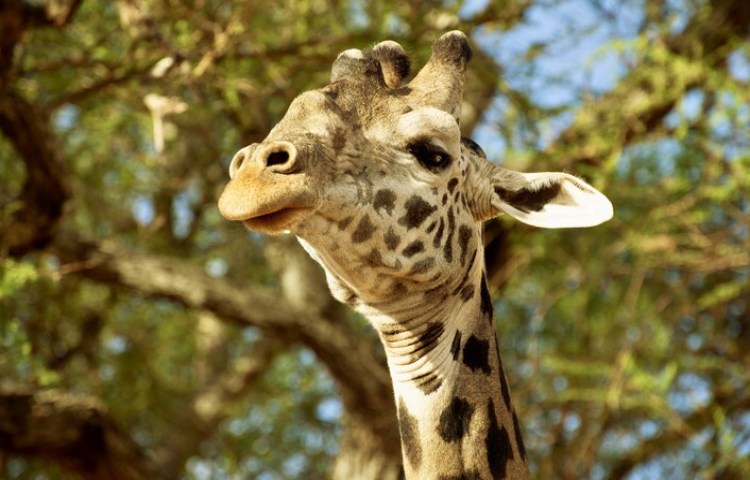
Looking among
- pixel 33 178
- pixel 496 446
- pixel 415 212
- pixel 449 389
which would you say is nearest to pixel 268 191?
pixel 415 212

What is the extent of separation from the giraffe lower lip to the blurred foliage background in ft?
8.90

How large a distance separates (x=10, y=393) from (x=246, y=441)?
546 centimetres

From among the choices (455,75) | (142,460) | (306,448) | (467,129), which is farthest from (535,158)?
(306,448)

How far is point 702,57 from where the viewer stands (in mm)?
9852

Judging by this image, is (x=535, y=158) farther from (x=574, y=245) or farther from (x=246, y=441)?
(x=246, y=441)

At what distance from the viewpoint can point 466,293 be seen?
176 inches

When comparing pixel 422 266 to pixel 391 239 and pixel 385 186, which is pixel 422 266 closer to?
pixel 391 239

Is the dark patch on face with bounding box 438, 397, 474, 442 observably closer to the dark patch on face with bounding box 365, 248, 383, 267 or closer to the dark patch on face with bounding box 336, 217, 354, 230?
the dark patch on face with bounding box 365, 248, 383, 267

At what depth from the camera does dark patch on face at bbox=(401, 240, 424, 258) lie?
4246mm

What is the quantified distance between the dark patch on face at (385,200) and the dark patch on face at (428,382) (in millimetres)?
591

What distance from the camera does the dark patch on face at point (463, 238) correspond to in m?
4.41

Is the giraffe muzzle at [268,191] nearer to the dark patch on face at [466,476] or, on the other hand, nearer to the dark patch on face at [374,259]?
the dark patch on face at [374,259]

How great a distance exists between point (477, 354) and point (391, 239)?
545 millimetres

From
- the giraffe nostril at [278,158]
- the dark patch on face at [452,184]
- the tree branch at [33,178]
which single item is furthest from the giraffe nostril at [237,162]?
the tree branch at [33,178]
